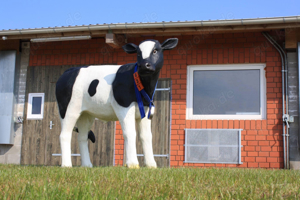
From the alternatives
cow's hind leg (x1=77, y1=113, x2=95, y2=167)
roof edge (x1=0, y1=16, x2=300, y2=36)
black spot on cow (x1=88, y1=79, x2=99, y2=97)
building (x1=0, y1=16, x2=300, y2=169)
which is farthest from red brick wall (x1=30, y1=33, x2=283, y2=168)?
black spot on cow (x1=88, y1=79, x2=99, y2=97)

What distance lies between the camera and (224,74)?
7.89 metres

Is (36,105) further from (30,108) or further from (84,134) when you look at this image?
(84,134)

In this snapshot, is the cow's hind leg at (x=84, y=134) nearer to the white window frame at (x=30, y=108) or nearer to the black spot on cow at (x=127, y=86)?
the black spot on cow at (x=127, y=86)

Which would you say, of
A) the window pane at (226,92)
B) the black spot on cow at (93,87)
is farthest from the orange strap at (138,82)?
the window pane at (226,92)

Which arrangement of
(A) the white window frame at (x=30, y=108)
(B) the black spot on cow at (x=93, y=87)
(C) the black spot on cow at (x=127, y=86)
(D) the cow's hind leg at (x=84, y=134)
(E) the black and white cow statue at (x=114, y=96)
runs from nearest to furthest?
(E) the black and white cow statue at (x=114, y=96), (C) the black spot on cow at (x=127, y=86), (B) the black spot on cow at (x=93, y=87), (D) the cow's hind leg at (x=84, y=134), (A) the white window frame at (x=30, y=108)

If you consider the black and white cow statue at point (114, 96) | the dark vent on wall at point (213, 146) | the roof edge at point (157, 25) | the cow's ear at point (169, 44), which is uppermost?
the roof edge at point (157, 25)

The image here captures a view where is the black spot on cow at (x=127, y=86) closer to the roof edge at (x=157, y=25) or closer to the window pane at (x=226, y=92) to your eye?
the roof edge at (x=157, y=25)

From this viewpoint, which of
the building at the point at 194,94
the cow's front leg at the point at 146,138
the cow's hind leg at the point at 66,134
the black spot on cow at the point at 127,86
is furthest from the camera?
the building at the point at 194,94

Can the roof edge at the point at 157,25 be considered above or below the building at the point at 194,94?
above

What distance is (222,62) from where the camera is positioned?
7.83 meters

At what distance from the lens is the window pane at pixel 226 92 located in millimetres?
7684

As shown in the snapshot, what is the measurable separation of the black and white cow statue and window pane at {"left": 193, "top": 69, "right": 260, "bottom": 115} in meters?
3.00

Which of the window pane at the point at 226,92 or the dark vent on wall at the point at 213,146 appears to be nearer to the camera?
the dark vent on wall at the point at 213,146

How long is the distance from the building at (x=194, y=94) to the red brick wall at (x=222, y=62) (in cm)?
2
